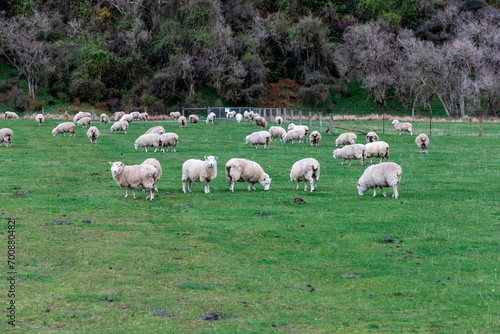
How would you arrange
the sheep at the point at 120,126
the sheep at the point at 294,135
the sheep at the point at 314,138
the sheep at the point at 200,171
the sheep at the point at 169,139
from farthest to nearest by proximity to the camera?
the sheep at the point at 120,126
the sheep at the point at 294,135
the sheep at the point at 314,138
the sheep at the point at 169,139
the sheep at the point at 200,171

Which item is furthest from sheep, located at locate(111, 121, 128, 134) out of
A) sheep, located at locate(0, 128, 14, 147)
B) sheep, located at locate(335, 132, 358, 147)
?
sheep, located at locate(335, 132, 358, 147)

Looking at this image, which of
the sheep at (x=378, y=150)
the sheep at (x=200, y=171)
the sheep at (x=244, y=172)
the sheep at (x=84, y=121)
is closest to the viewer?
the sheep at (x=200, y=171)

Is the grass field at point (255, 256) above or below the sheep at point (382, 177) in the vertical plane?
below

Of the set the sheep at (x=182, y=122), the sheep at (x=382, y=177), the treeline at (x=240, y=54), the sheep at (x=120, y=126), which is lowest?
the sheep at (x=382, y=177)

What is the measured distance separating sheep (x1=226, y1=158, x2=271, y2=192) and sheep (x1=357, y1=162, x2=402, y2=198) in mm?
3354

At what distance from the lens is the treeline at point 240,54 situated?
7944 centimetres

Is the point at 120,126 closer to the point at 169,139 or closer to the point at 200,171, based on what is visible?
the point at 169,139

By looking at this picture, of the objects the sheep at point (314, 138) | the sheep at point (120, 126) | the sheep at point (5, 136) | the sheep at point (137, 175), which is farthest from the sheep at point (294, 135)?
the sheep at point (137, 175)

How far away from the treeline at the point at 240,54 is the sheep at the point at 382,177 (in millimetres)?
59931

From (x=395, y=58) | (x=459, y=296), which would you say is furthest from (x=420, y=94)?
(x=459, y=296)

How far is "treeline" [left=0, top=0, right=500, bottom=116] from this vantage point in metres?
79.4

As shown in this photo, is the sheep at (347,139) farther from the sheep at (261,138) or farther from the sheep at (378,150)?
the sheep at (378,150)

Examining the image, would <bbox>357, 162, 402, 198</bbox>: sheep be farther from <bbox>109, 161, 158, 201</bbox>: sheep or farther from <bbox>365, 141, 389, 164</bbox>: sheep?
<bbox>365, 141, 389, 164</bbox>: sheep

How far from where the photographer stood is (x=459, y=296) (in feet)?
31.1
